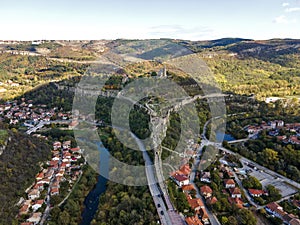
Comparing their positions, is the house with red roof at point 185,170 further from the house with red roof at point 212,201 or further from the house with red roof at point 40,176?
the house with red roof at point 40,176

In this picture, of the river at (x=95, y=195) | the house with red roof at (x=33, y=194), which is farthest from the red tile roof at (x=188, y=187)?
the house with red roof at (x=33, y=194)

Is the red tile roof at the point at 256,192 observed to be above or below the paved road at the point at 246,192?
above

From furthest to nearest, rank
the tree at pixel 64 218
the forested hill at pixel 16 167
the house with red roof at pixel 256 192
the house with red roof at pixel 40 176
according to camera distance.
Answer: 1. the house with red roof at pixel 40 176
2. the house with red roof at pixel 256 192
3. the forested hill at pixel 16 167
4. the tree at pixel 64 218

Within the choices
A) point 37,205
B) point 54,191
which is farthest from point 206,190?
point 37,205

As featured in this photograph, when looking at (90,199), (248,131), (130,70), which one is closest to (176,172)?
(90,199)

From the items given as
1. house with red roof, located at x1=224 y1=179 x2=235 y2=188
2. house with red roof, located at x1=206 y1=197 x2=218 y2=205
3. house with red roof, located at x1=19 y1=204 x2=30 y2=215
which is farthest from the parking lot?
house with red roof, located at x1=19 y1=204 x2=30 y2=215

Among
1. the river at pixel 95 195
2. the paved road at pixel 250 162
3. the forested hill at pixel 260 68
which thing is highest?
the forested hill at pixel 260 68
